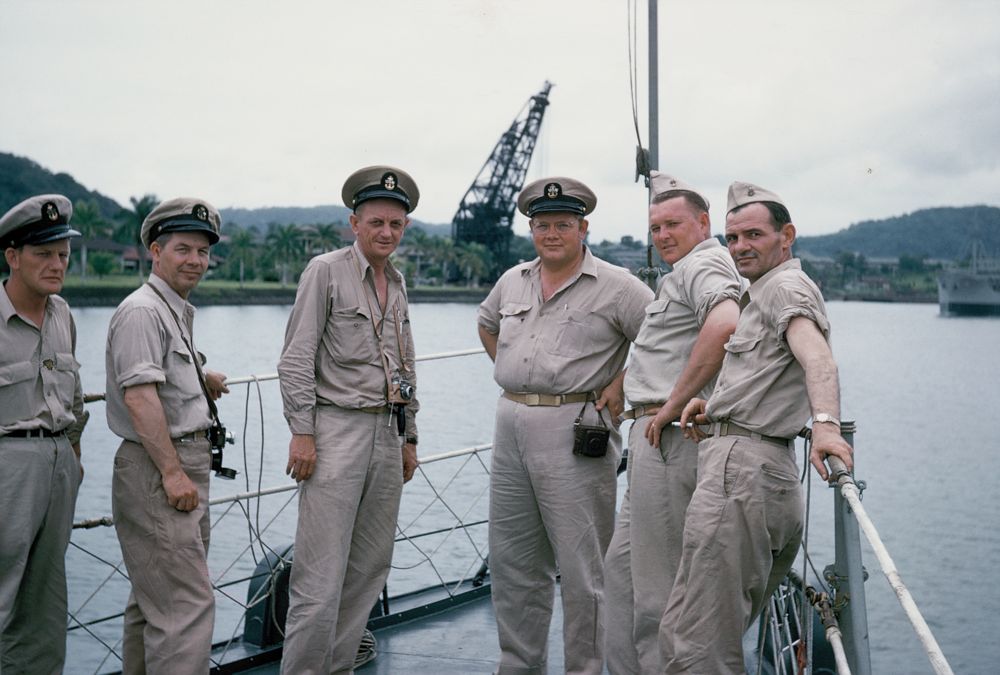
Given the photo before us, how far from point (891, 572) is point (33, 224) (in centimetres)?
210

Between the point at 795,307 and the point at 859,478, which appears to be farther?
the point at 859,478

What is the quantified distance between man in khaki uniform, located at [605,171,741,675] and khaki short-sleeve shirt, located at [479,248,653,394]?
192 millimetres

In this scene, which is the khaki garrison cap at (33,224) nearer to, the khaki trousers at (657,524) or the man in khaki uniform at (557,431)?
the man in khaki uniform at (557,431)

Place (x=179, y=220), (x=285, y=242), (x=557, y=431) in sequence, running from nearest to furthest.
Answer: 1. (x=179, y=220)
2. (x=557, y=431)
3. (x=285, y=242)

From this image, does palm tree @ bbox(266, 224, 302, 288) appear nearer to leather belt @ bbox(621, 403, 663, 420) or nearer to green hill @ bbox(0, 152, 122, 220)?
green hill @ bbox(0, 152, 122, 220)

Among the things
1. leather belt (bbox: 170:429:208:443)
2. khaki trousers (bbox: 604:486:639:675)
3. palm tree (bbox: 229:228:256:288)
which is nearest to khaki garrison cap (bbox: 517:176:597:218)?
khaki trousers (bbox: 604:486:639:675)

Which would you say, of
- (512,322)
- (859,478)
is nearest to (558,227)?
(512,322)

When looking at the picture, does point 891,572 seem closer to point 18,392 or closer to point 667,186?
point 667,186

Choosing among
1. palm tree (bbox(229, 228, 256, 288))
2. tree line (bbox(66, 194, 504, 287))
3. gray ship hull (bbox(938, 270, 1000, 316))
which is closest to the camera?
tree line (bbox(66, 194, 504, 287))

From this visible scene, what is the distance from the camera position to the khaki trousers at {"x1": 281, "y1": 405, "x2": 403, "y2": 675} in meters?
2.69

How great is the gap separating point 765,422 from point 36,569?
1.78m

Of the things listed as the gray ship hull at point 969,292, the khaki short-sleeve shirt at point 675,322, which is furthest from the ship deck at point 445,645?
the gray ship hull at point 969,292

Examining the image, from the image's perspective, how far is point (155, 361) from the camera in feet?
8.05

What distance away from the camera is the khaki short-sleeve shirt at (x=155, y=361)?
7.95 ft
